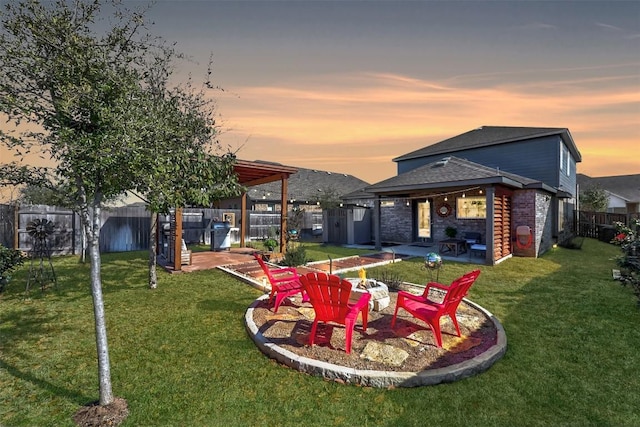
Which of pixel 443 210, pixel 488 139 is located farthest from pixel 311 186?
pixel 443 210

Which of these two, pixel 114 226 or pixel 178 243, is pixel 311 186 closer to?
pixel 114 226

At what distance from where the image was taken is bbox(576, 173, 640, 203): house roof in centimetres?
3619

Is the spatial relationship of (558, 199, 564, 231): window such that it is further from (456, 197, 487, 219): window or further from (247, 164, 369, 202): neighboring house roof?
(247, 164, 369, 202): neighboring house roof

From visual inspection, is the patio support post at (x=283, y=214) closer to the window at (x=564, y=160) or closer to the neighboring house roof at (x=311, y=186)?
the neighboring house roof at (x=311, y=186)

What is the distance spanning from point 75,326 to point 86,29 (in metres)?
4.71

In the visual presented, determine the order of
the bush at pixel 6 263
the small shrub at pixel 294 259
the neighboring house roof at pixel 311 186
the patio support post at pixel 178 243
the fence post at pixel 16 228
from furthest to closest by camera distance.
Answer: the neighboring house roof at pixel 311 186
the fence post at pixel 16 228
the small shrub at pixel 294 259
the patio support post at pixel 178 243
the bush at pixel 6 263

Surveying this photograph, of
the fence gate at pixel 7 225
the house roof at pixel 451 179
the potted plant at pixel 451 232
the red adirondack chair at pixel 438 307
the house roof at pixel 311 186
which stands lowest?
the red adirondack chair at pixel 438 307

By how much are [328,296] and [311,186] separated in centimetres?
2495

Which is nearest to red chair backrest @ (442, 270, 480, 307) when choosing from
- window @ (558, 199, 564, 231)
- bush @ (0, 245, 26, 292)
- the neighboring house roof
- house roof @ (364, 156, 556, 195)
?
house roof @ (364, 156, 556, 195)

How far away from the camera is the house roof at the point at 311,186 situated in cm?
2498

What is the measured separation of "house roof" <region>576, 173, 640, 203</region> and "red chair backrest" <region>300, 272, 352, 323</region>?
4395cm

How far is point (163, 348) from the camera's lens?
424 centimetres

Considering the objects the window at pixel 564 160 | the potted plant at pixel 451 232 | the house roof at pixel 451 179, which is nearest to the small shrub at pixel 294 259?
the house roof at pixel 451 179

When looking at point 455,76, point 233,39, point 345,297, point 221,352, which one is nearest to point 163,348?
point 221,352
